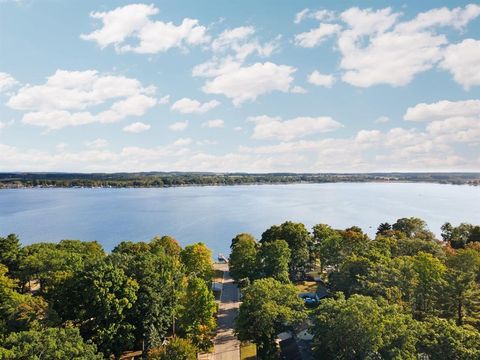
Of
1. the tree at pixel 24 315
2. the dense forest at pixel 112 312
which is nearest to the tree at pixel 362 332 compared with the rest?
the dense forest at pixel 112 312

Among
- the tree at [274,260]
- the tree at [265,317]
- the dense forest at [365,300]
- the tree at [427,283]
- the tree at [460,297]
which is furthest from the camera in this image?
the tree at [274,260]

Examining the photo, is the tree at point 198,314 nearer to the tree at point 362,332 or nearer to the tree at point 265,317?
the tree at point 265,317

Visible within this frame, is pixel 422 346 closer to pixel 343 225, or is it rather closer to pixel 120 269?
pixel 120 269

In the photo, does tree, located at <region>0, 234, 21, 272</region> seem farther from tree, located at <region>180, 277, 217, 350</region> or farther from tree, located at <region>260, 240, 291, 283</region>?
tree, located at <region>260, 240, 291, 283</region>

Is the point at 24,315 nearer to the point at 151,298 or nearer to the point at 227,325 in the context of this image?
the point at 151,298

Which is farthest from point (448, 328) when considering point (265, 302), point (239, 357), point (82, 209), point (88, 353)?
point (82, 209)

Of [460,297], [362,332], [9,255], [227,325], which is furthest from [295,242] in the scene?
[9,255]
